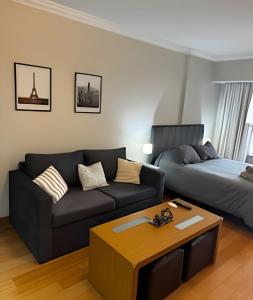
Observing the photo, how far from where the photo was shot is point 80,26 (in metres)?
2.92

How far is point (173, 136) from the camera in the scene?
14.3 feet

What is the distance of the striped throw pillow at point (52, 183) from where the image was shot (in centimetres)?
229

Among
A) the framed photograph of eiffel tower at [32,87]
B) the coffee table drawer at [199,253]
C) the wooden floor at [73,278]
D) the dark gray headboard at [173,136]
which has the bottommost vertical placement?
the wooden floor at [73,278]

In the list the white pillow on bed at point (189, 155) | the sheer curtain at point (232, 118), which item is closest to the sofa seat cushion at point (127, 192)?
the white pillow on bed at point (189, 155)

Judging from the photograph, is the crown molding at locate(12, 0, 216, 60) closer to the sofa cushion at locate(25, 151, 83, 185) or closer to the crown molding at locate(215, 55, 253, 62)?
the crown molding at locate(215, 55, 253, 62)

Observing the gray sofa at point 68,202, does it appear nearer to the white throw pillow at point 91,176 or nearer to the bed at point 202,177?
the white throw pillow at point 91,176

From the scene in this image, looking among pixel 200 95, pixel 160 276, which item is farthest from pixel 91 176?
pixel 200 95

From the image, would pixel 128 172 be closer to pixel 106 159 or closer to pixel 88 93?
pixel 106 159

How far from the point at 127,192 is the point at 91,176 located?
0.47m

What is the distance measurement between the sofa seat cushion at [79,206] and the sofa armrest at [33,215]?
0.12 metres

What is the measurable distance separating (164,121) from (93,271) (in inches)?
117

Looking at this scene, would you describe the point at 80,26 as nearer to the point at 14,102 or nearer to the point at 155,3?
the point at 155,3

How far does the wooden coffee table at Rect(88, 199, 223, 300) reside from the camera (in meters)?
1.59

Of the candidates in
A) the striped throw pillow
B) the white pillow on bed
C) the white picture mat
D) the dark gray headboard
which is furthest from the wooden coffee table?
the dark gray headboard
